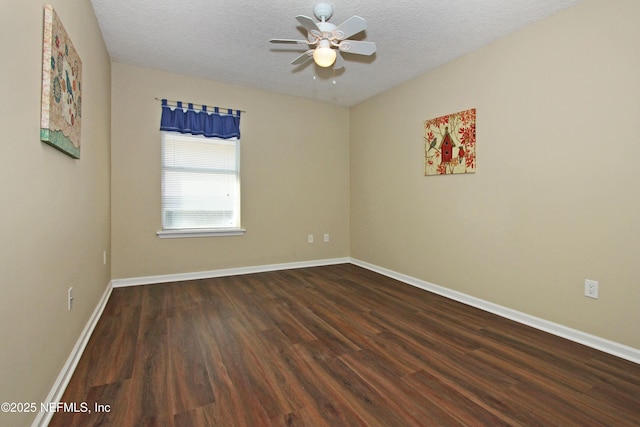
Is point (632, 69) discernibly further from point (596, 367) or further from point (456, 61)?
point (596, 367)

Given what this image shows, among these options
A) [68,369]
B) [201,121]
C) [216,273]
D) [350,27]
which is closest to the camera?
[68,369]

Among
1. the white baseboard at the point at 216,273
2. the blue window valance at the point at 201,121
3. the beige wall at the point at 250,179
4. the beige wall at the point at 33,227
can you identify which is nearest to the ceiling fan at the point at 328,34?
the beige wall at the point at 33,227

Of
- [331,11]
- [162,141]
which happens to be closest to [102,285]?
[162,141]

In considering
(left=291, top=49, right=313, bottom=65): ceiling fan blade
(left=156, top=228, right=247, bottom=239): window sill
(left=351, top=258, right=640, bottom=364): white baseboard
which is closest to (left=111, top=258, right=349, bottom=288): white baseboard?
(left=156, top=228, right=247, bottom=239): window sill

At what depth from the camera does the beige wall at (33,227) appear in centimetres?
113

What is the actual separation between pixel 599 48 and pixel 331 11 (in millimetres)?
2026

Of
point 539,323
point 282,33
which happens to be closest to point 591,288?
point 539,323

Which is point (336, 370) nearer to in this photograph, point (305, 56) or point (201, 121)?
point (305, 56)

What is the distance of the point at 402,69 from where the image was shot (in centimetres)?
360

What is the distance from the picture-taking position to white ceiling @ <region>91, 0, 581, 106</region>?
2465 mm

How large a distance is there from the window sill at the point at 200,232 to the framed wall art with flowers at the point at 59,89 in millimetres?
1916

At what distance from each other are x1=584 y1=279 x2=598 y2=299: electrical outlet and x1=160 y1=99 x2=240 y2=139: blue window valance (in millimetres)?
4037

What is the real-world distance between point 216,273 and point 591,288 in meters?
3.97

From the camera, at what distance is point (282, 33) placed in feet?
9.48
